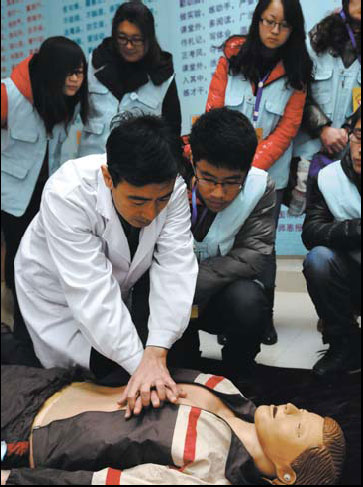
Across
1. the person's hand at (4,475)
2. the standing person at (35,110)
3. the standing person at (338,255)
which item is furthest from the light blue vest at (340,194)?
the person's hand at (4,475)

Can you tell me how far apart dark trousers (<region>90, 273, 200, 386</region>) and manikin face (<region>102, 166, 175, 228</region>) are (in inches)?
9.0

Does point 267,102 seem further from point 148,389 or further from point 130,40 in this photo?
point 148,389

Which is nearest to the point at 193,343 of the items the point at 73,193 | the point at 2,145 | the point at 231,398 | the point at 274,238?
the point at 231,398

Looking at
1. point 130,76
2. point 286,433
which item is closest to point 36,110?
point 130,76

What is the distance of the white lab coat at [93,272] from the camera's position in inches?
45.1

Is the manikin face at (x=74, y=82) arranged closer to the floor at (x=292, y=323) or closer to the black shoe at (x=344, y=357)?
the floor at (x=292, y=323)

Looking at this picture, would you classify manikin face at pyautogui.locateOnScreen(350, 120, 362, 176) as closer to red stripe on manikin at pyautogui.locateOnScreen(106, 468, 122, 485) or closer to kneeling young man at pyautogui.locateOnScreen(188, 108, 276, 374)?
kneeling young man at pyautogui.locateOnScreen(188, 108, 276, 374)

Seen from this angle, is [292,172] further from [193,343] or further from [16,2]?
[16,2]

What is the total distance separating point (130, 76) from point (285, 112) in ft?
1.16

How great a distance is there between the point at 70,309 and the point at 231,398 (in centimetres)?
41

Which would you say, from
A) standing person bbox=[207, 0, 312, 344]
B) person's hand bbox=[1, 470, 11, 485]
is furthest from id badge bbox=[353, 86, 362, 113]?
person's hand bbox=[1, 470, 11, 485]

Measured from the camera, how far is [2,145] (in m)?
1.16

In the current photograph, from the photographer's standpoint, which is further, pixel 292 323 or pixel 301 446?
pixel 292 323

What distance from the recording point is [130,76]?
1201 mm
